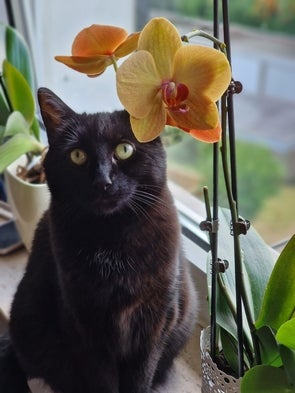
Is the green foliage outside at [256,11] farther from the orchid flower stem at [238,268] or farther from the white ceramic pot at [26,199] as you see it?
the orchid flower stem at [238,268]

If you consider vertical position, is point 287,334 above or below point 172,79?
below

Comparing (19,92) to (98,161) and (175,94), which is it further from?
(175,94)

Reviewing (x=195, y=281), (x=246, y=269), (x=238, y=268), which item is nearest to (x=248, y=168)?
(x=195, y=281)

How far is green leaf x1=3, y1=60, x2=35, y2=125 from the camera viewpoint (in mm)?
948

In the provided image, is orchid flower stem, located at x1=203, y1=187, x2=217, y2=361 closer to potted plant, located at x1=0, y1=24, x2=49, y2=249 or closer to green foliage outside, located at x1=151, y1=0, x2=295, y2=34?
potted plant, located at x1=0, y1=24, x2=49, y2=249

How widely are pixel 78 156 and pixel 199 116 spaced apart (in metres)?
0.21

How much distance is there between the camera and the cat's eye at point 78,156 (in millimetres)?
620

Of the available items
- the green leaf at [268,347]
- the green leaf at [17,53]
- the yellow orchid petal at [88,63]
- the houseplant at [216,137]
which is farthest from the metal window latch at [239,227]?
the green leaf at [17,53]

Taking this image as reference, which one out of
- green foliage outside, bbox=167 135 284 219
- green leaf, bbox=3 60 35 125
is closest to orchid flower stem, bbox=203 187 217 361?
green leaf, bbox=3 60 35 125

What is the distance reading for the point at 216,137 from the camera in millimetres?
472

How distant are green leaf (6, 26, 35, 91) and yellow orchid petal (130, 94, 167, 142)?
633mm

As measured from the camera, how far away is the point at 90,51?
0.54 meters

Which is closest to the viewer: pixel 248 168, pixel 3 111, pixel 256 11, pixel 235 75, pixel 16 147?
pixel 16 147

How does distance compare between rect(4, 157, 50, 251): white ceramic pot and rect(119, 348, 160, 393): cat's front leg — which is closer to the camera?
rect(119, 348, 160, 393): cat's front leg
